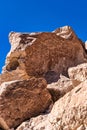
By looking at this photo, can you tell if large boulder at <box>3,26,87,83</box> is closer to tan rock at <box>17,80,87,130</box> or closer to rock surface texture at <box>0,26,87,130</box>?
rock surface texture at <box>0,26,87,130</box>

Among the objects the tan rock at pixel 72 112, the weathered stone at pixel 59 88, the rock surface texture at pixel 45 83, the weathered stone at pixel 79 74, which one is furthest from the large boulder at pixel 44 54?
the tan rock at pixel 72 112

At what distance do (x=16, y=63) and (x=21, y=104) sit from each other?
390 centimetres

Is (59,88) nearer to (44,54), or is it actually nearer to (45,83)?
(45,83)

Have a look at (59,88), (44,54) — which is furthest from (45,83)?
(44,54)

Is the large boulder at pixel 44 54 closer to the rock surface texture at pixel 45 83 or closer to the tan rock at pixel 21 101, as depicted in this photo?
the rock surface texture at pixel 45 83

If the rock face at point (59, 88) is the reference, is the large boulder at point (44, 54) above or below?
above

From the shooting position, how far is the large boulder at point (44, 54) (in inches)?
520

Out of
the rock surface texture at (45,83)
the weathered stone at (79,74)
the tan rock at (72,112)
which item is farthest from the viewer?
the weathered stone at (79,74)

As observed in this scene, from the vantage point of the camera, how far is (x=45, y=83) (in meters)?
10.9

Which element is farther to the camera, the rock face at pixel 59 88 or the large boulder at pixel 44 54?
the large boulder at pixel 44 54

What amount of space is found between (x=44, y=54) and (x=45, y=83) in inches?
115

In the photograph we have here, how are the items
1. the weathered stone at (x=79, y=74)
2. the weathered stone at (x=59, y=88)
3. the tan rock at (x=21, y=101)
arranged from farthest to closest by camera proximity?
1. the weathered stone at (x=79, y=74)
2. the weathered stone at (x=59, y=88)
3. the tan rock at (x=21, y=101)

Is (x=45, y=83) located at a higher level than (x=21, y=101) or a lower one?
higher

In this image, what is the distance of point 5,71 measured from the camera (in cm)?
1360
